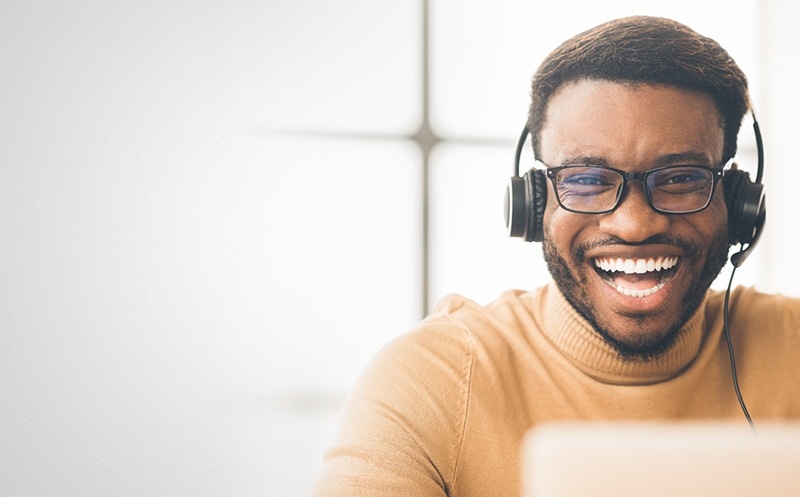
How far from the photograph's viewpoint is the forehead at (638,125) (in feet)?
3.65

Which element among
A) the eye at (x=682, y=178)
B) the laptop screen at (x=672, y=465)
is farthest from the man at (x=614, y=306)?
the laptop screen at (x=672, y=465)

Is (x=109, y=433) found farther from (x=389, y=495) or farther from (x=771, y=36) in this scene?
(x=771, y=36)

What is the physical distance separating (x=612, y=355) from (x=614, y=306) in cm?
9

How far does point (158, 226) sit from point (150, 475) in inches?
23.8

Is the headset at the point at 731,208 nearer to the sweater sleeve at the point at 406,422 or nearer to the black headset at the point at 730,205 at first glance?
the black headset at the point at 730,205

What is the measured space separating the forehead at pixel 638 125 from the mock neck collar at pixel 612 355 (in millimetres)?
283

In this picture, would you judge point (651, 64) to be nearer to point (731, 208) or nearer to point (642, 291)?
point (731, 208)

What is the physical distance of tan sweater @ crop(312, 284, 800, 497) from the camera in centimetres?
102

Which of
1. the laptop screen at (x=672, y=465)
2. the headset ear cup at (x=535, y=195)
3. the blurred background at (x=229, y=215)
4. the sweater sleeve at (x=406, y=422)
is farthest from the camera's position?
the blurred background at (x=229, y=215)

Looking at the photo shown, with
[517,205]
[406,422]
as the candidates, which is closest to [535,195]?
[517,205]

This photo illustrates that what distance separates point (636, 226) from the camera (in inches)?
43.0

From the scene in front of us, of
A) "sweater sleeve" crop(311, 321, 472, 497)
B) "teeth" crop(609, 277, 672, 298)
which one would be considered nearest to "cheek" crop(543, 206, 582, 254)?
"teeth" crop(609, 277, 672, 298)

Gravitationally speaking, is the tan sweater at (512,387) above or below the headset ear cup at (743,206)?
below

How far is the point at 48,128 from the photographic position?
60.4 inches
